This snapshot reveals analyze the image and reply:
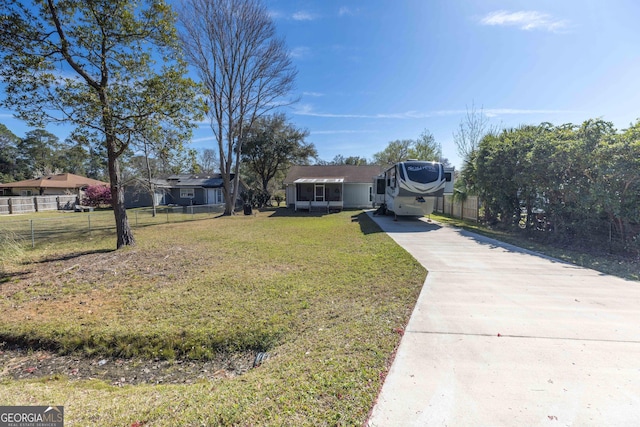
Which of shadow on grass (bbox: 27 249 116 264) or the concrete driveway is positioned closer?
the concrete driveway

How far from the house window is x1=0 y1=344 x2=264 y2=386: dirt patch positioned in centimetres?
2950

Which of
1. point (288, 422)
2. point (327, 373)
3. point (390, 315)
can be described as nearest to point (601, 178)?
point (390, 315)

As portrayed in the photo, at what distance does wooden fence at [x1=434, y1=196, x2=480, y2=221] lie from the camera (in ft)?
48.1

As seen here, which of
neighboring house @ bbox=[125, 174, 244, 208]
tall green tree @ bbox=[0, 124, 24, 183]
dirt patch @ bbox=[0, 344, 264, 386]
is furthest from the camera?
tall green tree @ bbox=[0, 124, 24, 183]

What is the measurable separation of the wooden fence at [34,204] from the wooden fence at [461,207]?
104 ft

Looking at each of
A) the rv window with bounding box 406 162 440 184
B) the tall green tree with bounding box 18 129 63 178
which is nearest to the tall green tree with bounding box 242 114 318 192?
the rv window with bounding box 406 162 440 184

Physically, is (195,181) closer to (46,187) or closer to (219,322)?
(46,187)

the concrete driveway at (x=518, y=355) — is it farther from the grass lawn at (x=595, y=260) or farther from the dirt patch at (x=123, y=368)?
the dirt patch at (x=123, y=368)

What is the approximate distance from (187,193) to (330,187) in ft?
57.9

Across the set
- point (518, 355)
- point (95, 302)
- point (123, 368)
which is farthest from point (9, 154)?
point (518, 355)

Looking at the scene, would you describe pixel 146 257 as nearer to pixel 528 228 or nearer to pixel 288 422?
pixel 288 422

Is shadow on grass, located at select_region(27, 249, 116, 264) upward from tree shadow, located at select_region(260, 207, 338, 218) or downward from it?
downward

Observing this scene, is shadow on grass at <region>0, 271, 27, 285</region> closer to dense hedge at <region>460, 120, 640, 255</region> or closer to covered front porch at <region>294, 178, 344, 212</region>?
dense hedge at <region>460, 120, 640, 255</region>

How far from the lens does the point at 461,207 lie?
637 inches
